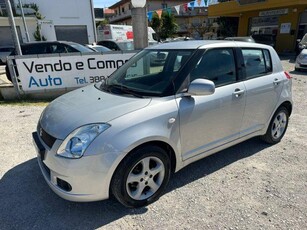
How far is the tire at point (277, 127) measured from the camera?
152 inches

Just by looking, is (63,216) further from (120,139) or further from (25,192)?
(120,139)

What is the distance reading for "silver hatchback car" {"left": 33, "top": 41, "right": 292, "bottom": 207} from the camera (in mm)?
2264

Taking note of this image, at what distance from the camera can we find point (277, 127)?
13.1 ft

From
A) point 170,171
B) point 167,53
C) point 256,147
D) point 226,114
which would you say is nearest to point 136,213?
point 170,171

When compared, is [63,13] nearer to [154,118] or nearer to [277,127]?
[277,127]

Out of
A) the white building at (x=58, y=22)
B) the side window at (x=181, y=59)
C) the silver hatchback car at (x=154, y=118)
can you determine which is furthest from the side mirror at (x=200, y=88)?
the white building at (x=58, y=22)

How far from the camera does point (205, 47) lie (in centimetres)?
299

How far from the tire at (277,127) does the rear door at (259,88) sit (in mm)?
229

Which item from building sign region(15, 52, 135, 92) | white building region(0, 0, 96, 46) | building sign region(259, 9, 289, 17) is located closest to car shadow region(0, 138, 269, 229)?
building sign region(15, 52, 135, 92)

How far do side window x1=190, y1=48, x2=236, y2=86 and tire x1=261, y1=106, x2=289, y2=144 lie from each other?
47.8 inches

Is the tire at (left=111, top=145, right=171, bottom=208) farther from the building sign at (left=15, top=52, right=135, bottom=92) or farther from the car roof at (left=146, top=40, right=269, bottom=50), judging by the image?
the building sign at (left=15, top=52, right=135, bottom=92)

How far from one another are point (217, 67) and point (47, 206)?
100 inches

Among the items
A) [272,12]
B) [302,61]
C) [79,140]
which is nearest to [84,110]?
[79,140]

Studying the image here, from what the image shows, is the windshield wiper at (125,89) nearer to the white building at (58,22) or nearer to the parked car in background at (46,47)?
the parked car in background at (46,47)
